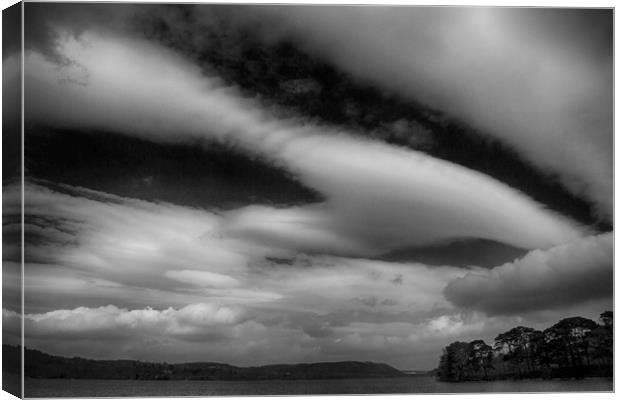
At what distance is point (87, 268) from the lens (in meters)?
9.45

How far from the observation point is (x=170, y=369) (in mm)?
9641

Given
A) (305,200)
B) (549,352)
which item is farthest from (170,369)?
(549,352)

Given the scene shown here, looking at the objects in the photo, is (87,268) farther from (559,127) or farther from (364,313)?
(559,127)

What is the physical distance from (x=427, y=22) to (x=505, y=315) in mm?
2735

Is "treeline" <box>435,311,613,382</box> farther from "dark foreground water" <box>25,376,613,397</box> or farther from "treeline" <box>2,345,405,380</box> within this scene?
"treeline" <box>2,345,405,380</box>

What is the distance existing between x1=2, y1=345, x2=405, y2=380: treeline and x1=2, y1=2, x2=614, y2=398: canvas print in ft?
0.06

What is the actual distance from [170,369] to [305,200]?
6.24ft

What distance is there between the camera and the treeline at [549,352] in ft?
32.9

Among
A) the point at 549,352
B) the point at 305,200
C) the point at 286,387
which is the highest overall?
the point at 305,200

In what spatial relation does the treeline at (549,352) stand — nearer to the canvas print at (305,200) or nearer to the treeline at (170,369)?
the canvas print at (305,200)

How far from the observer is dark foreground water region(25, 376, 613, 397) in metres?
9.43

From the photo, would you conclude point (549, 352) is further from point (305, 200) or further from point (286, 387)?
point (305, 200)

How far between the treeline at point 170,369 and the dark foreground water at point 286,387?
0.16 feet

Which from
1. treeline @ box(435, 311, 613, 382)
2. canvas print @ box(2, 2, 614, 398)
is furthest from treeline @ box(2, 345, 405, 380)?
treeline @ box(435, 311, 613, 382)
